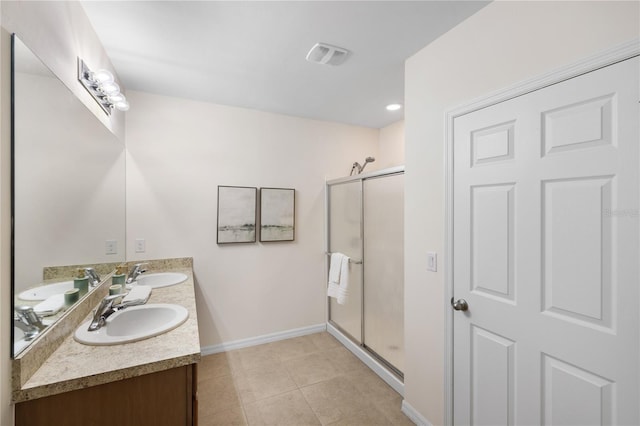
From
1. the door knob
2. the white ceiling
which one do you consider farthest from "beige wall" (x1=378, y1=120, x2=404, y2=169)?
the door knob

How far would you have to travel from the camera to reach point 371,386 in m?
2.22

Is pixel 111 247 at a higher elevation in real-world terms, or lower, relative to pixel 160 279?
higher

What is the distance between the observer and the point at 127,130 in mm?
2398

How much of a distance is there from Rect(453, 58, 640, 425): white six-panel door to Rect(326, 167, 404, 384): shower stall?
66 centimetres

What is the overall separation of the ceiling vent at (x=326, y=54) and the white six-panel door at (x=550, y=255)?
0.91 metres

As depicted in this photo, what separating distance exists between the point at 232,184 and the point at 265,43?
1.41 metres

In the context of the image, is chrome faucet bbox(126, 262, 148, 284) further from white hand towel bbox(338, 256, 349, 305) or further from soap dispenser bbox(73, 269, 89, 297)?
white hand towel bbox(338, 256, 349, 305)

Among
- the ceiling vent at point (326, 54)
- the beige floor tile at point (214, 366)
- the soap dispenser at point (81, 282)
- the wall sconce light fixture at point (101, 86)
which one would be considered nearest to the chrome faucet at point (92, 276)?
the soap dispenser at point (81, 282)

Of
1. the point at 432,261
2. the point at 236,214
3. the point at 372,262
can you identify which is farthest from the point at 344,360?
the point at 236,214

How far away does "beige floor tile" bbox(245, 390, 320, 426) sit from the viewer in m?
1.83

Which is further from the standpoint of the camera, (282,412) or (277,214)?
(277,214)

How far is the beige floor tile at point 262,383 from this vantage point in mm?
2104

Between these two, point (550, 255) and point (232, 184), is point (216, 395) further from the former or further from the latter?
point (550, 255)

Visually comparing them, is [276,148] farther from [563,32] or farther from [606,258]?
[606,258]
